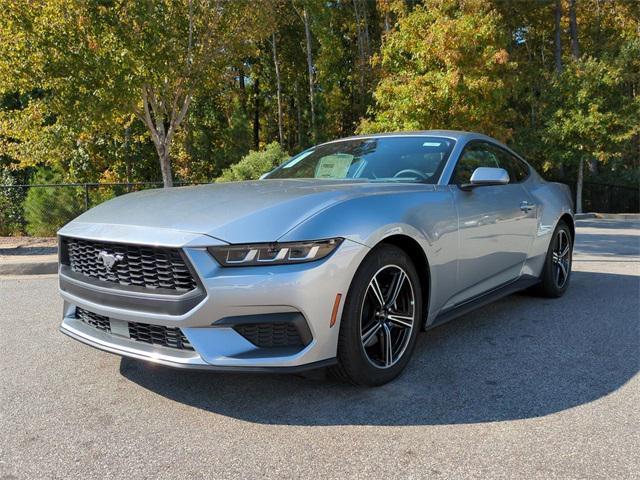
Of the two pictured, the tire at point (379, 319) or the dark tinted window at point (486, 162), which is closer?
the tire at point (379, 319)

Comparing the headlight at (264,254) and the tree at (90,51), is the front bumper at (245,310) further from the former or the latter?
the tree at (90,51)

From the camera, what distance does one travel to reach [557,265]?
17.5ft

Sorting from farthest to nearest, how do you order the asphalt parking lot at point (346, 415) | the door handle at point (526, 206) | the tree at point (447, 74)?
the tree at point (447, 74) → the door handle at point (526, 206) → the asphalt parking lot at point (346, 415)

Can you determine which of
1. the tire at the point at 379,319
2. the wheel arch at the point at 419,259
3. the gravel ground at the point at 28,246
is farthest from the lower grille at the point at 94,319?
the gravel ground at the point at 28,246

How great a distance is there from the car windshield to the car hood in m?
0.33

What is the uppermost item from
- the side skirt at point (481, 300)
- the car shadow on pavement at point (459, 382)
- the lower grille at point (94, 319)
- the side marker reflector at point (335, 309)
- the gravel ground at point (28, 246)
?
the side marker reflector at point (335, 309)

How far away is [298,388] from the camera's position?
3121mm

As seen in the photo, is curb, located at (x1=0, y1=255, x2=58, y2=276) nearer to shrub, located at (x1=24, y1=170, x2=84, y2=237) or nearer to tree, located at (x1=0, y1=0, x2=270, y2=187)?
tree, located at (x1=0, y1=0, x2=270, y2=187)

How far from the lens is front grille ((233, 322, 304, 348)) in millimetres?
2615

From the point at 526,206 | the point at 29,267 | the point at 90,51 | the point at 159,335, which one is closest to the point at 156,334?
the point at 159,335

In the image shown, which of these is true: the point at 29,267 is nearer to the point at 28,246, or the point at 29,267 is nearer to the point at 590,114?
the point at 28,246

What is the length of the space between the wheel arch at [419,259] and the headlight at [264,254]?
0.69 metres

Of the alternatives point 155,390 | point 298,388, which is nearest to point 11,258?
point 155,390

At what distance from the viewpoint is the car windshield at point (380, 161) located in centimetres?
392
